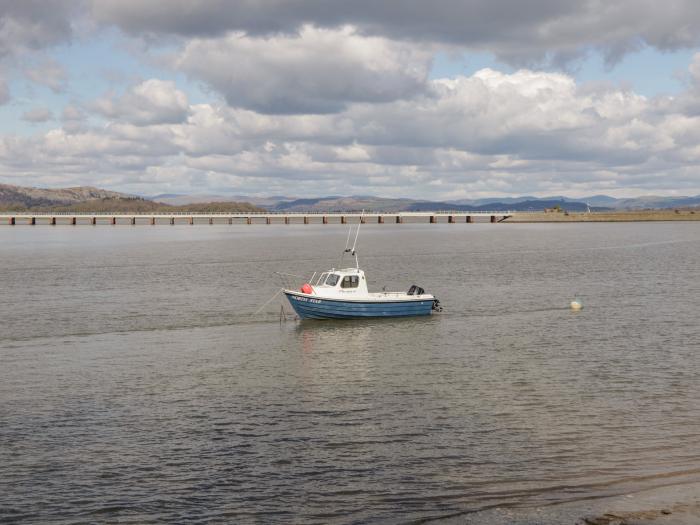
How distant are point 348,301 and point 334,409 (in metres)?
22.1

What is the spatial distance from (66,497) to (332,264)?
264ft

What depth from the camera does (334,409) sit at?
90.6 ft

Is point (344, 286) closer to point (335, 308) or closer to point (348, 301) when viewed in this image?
point (348, 301)

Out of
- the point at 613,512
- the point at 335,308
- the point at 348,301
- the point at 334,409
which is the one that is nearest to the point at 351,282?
the point at 348,301

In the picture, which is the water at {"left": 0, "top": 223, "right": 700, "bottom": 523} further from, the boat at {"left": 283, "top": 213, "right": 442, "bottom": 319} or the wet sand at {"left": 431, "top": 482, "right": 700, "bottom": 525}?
the boat at {"left": 283, "top": 213, "right": 442, "bottom": 319}

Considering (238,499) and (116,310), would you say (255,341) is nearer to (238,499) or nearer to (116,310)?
(116,310)

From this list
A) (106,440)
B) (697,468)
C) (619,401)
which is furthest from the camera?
(619,401)

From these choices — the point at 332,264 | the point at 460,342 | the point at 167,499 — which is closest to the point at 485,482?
the point at 167,499

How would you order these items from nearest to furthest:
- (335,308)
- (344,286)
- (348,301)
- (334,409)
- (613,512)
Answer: (613,512)
(334,409)
(348,301)
(335,308)
(344,286)

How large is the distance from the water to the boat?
3.84ft

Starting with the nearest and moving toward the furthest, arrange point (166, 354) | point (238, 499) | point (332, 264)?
1. point (238, 499)
2. point (166, 354)
3. point (332, 264)

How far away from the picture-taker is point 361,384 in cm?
3180

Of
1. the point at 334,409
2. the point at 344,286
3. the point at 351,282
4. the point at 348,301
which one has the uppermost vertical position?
the point at 351,282

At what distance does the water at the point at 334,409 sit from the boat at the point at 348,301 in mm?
1171
